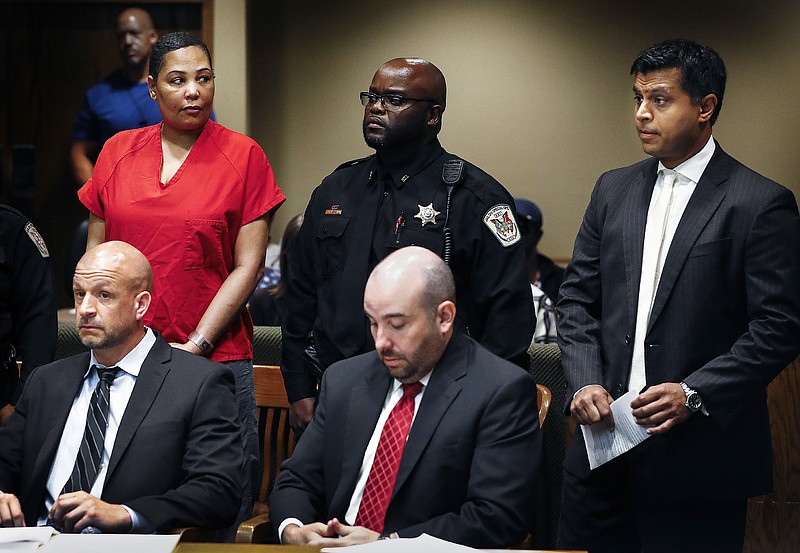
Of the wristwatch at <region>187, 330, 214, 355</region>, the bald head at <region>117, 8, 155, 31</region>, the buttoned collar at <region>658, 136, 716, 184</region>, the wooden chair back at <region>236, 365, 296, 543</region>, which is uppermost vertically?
the bald head at <region>117, 8, 155, 31</region>

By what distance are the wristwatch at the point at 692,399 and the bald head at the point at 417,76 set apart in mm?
960

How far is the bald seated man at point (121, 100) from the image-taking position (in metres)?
5.87

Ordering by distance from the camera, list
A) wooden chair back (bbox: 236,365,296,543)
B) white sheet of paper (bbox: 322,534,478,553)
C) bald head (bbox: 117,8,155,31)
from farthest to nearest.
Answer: bald head (bbox: 117,8,155,31) < wooden chair back (bbox: 236,365,296,543) < white sheet of paper (bbox: 322,534,478,553)

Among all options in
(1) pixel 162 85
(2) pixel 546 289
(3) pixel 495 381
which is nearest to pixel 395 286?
(3) pixel 495 381

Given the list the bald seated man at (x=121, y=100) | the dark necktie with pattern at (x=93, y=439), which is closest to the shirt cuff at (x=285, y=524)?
the dark necktie with pattern at (x=93, y=439)

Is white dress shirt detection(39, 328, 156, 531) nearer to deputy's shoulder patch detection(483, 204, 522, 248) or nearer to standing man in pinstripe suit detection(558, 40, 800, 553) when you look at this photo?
deputy's shoulder patch detection(483, 204, 522, 248)

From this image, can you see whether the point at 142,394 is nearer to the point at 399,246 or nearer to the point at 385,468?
the point at 385,468

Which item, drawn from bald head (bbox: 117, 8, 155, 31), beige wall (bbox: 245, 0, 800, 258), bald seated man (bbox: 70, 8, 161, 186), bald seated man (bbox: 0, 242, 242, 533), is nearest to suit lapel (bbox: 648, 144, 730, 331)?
bald seated man (bbox: 0, 242, 242, 533)

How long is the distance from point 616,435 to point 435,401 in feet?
1.58

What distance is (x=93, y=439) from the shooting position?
98.0 inches

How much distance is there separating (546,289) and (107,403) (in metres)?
2.80

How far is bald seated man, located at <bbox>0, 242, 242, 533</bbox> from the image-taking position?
2434 millimetres

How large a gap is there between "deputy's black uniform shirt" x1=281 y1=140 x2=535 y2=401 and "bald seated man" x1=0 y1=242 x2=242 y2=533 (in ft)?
1.27

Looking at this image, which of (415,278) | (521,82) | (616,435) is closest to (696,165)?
(616,435)
